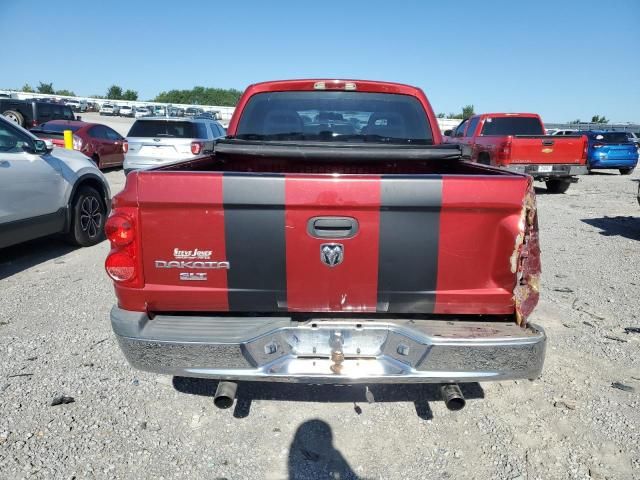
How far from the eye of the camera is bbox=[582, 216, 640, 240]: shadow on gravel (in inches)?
289

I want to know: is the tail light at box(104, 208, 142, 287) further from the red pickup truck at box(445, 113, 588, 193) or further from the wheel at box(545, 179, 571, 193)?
the wheel at box(545, 179, 571, 193)

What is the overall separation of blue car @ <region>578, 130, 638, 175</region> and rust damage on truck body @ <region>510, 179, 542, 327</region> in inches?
652

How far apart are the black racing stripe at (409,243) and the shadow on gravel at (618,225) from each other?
662cm

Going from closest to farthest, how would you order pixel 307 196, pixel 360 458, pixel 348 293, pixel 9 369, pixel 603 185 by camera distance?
pixel 307 196 → pixel 348 293 → pixel 360 458 → pixel 9 369 → pixel 603 185

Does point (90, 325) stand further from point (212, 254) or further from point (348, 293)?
point (348, 293)

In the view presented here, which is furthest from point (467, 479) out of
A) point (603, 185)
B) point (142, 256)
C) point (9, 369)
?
point (603, 185)

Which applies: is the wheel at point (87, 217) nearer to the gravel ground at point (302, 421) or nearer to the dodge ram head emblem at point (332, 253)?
the gravel ground at point (302, 421)

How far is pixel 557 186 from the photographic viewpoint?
39.3 feet

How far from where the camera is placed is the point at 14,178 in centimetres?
482

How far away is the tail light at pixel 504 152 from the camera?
1007 cm

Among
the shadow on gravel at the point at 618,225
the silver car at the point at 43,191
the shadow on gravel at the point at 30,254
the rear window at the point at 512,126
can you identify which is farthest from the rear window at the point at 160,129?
the shadow on gravel at the point at 618,225

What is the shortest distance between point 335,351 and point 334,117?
2.46 metres

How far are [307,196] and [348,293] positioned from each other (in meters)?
0.52

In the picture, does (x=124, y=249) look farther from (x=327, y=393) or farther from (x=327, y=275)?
(x=327, y=393)
